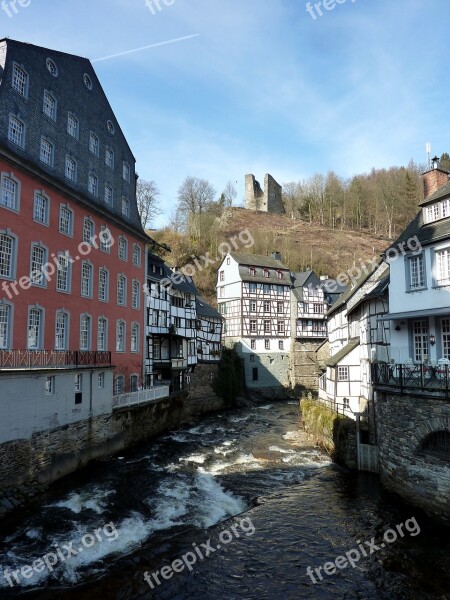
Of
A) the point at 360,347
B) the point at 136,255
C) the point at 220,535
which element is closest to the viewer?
the point at 220,535

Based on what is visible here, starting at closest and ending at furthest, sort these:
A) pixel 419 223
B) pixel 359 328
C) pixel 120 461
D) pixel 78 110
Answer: pixel 419 223 → pixel 120 461 → pixel 78 110 → pixel 359 328

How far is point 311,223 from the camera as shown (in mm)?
83125

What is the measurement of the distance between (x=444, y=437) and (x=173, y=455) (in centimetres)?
1258

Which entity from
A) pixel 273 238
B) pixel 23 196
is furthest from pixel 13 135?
pixel 273 238

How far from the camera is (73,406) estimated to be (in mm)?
18141

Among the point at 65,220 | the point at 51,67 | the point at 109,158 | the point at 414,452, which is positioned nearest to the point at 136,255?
the point at 109,158

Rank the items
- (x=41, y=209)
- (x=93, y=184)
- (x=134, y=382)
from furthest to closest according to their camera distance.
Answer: (x=134, y=382)
(x=93, y=184)
(x=41, y=209)

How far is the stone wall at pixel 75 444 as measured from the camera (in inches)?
569

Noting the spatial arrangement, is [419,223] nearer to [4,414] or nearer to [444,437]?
[444,437]

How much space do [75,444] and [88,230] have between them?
36.2ft

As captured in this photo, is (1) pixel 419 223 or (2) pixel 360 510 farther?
(1) pixel 419 223

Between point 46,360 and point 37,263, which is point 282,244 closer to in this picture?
point 37,263

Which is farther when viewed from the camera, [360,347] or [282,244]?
[282,244]

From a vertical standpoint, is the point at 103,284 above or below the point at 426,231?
below
